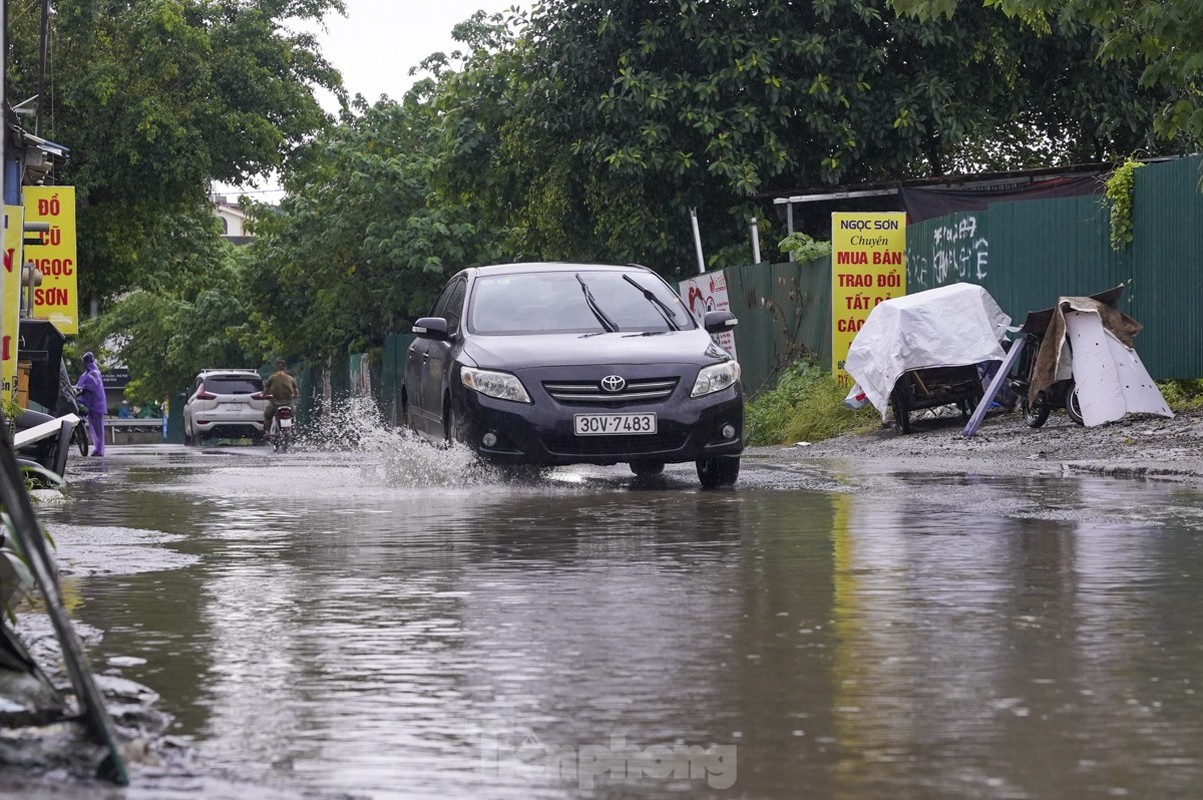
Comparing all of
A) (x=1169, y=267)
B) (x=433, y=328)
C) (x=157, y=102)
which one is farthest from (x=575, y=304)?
(x=157, y=102)

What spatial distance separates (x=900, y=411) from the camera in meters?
20.8

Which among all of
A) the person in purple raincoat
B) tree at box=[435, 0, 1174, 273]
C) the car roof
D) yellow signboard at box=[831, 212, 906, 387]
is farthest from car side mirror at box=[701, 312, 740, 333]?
the person in purple raincoat

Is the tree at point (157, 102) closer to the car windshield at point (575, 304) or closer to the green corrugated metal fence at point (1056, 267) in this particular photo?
the green corrugated metal fence at point (1056, 267)

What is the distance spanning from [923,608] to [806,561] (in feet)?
4.99

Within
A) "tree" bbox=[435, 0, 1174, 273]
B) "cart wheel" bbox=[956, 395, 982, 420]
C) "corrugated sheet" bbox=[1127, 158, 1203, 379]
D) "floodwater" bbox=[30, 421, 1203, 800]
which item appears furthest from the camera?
"tree" bbox=[435, 0, 1174, 273]

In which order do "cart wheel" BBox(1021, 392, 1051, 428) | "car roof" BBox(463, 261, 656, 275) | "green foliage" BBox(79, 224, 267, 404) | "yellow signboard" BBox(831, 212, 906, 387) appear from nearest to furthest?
"car roof" BBox(463, 261, 656, 275)
"cart wheel" BBox(1021, 392, 1051, 428)
"yellow signboard" BBox(831, 212, 906, 387)
"green foliage" BBox(79, 224, 267, 404)

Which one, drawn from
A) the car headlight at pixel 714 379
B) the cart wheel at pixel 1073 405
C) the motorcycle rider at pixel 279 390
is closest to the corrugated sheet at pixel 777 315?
the cart wheel at pixel 1073 405

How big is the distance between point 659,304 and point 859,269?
32.5 ft

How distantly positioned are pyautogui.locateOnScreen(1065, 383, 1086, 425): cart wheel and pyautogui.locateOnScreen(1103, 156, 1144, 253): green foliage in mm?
1975

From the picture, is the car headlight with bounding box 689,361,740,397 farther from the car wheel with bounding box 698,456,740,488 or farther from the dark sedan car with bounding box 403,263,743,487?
the car wheel with bounding box 698,456,740,488

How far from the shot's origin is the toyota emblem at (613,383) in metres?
12.6

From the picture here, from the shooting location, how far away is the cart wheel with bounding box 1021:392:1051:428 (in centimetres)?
1847

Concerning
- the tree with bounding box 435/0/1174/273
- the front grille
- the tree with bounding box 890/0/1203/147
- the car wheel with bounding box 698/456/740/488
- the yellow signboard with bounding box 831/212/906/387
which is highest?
the tree with bounding box 435/0/1174/273

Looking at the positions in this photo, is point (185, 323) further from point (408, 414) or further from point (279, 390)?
point (408, 414)
